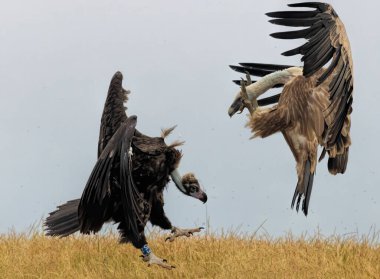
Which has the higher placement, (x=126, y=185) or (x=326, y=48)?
(x=326, y=48)

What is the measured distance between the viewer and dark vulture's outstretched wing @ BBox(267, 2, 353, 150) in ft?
22.5

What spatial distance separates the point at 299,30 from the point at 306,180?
5.88 feet

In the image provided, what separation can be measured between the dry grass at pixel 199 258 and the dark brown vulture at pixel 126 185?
0.27 meters

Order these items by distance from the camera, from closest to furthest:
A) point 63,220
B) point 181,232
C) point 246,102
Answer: point 181,232 < point 63,220 < point 246,102

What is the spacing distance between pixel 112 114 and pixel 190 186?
1002mm

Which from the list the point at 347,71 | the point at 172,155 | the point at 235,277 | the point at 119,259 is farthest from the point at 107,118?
the point at 347,71

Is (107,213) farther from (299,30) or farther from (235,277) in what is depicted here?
(299,30)

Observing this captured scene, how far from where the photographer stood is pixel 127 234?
20.4 ft

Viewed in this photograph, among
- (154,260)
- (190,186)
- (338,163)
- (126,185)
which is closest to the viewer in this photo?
(126,185)

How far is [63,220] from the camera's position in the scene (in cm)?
682

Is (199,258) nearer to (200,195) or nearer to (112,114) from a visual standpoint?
(200,195)

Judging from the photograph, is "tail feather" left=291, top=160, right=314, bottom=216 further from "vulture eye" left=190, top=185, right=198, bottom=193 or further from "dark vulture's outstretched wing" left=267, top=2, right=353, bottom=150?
"vulture eye" left=190, top=185, right=198, bottom=193

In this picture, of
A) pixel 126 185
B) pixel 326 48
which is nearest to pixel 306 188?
pixel 326 48

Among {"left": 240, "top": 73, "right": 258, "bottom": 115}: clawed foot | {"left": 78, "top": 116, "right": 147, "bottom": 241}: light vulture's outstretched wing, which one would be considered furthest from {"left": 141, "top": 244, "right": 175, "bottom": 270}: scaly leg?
{"left": 240, "top": 73, "right": 258, "bottom": 115}: clawed foot
